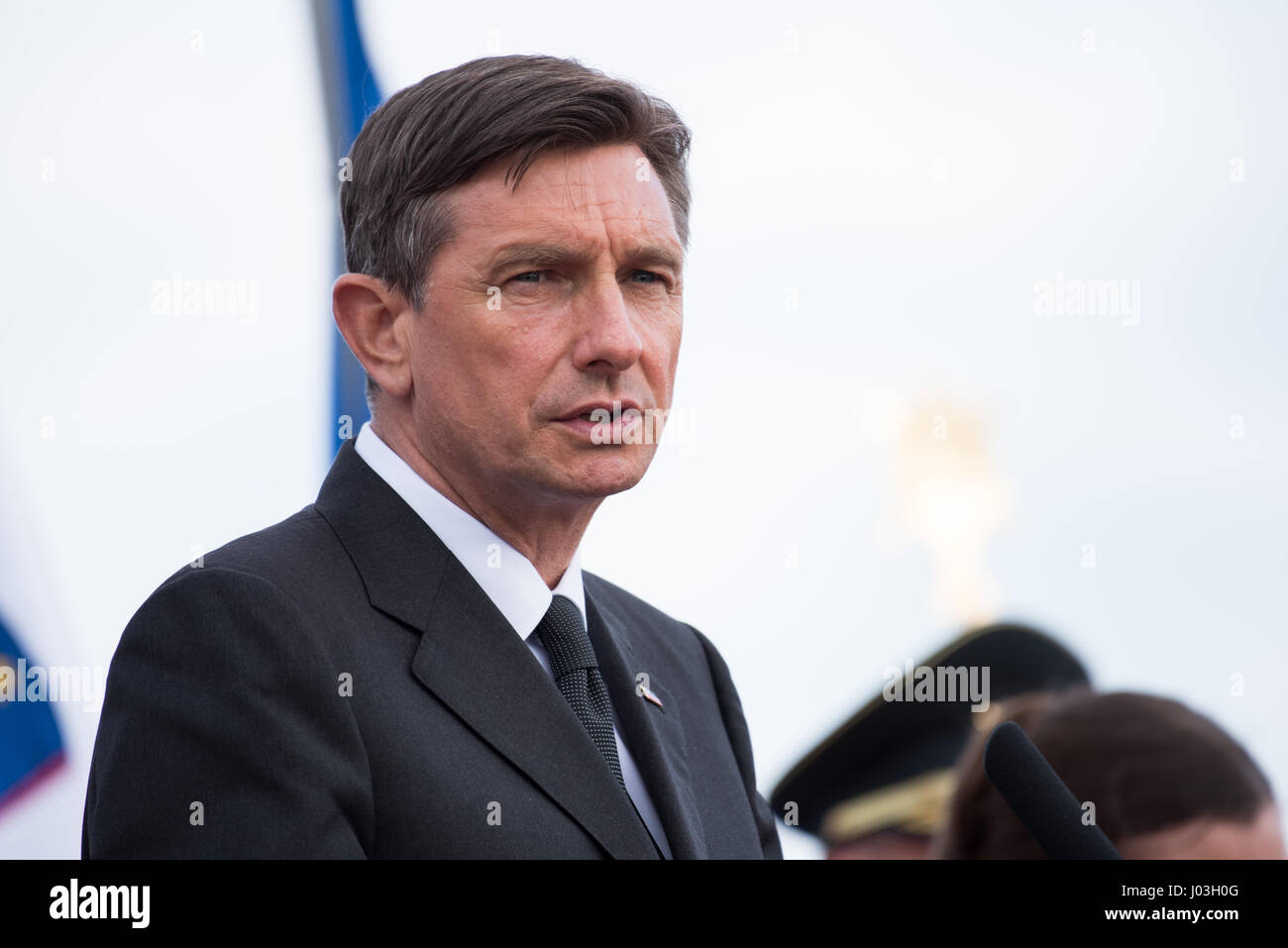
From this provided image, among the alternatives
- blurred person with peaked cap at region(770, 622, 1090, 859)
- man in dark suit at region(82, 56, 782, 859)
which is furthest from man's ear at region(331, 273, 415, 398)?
blurred person with peaked cap at region(770, 622, 1090, 859)

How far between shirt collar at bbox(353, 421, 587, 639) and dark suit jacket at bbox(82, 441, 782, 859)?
36mm

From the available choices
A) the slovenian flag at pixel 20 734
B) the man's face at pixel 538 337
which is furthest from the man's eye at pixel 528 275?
the slovenian flag at pixel 20 734

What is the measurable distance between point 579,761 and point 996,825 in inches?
28.1

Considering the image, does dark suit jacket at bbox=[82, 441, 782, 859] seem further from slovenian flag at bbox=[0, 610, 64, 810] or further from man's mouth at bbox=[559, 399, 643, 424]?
slovenian flag at bbox=[0, 610, 64, 810]

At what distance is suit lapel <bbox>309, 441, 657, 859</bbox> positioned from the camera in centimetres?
177

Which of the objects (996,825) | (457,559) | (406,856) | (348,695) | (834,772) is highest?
(457,559)

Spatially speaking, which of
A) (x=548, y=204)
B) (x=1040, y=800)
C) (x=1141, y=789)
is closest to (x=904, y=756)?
(x=1141, y=789)
